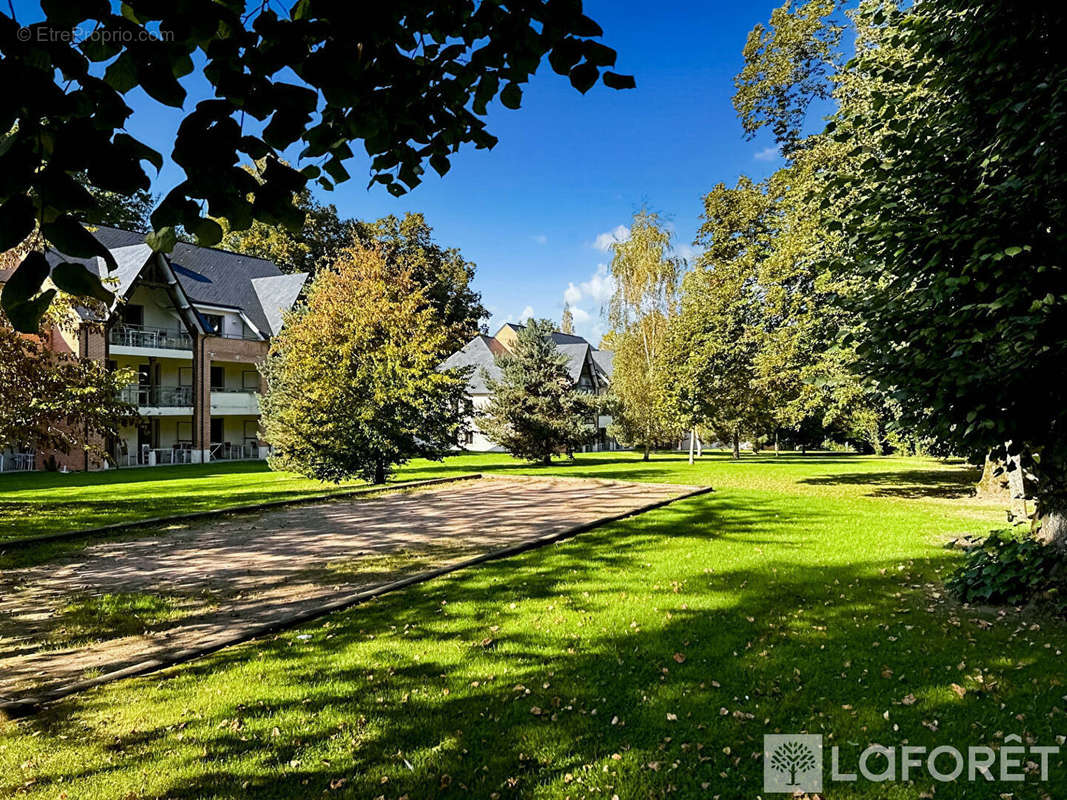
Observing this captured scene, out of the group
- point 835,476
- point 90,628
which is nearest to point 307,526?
point 90,628

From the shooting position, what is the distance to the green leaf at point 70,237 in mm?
1769

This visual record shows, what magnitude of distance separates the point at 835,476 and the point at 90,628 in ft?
74.9

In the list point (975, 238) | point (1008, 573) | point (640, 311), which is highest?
point (640, 311)

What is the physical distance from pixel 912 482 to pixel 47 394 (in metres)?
23.8

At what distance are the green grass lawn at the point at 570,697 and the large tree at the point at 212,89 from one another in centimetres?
286

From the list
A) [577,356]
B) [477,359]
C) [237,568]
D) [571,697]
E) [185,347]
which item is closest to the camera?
[571,697]

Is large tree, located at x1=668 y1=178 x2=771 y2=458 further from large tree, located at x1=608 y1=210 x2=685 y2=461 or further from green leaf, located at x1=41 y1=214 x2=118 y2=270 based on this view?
green leaf, located at x1=41 y1=214 x2=118 y2=270

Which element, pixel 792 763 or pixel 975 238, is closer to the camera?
pixel 792 763

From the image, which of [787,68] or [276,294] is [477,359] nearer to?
[276,294]

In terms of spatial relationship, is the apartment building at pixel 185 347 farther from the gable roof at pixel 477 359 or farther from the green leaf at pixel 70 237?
the green leaf at pixel 70 237

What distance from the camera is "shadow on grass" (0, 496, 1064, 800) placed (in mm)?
3203

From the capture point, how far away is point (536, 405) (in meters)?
27.9

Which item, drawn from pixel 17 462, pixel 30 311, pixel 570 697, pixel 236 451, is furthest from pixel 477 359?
pixel 30 311

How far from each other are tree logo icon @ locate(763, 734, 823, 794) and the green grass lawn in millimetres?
72
